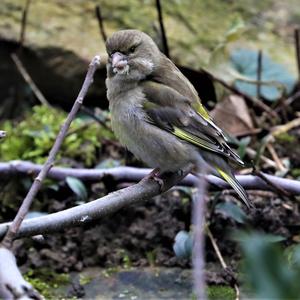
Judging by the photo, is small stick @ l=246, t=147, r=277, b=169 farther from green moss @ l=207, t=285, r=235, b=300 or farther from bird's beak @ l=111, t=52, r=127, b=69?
bird's beak @ l=111, t=52, r=127, b=69

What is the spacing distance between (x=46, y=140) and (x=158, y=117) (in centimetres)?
137

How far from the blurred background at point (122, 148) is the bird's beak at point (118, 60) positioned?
2.22ft

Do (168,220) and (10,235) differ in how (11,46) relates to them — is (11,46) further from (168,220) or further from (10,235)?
(10,235)

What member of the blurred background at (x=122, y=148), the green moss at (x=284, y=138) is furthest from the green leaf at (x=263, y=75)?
the green moss at (x=284, y=138)

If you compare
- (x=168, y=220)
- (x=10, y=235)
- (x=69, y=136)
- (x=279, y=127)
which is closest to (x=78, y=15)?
(x=69, y=136)

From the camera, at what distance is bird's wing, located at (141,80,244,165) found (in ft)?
10.3

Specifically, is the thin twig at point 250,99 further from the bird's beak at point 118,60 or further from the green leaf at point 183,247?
the green leaf at point 183,247

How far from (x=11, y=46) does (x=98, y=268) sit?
2.38 metres

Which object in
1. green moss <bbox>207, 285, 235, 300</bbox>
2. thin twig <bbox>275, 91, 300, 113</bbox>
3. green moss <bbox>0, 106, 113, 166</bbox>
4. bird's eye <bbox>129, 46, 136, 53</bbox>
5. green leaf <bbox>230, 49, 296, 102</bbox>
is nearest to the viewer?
green moss <bbox>207, 285, 235, 300</bbox>

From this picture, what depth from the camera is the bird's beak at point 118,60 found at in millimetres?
3141

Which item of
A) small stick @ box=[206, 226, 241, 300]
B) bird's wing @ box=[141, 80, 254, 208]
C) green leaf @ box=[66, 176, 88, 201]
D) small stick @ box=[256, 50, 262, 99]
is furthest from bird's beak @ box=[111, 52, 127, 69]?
small stick @ box=[256, 50, 262, 99]

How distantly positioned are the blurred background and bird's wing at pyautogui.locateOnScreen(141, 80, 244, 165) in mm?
495

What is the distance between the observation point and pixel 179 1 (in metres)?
5.72

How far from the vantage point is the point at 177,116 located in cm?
313
